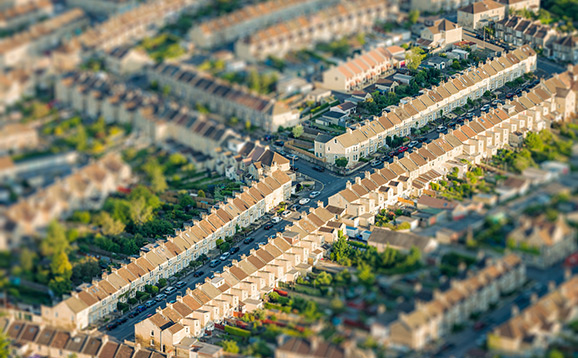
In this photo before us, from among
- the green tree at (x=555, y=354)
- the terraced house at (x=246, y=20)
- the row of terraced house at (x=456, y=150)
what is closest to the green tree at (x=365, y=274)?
the row of terraced house at (x=456, y=150)

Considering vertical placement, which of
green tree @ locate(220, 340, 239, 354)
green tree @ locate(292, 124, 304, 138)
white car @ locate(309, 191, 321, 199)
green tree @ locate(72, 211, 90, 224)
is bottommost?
green tree @ locate(72, 211, 90, 224)

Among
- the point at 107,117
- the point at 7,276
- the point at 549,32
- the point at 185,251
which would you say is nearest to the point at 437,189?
the point at 185,251

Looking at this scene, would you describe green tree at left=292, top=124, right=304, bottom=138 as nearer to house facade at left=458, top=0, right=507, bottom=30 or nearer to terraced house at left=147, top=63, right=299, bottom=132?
terraced house at left=147, top=63, right=299, bottom=132

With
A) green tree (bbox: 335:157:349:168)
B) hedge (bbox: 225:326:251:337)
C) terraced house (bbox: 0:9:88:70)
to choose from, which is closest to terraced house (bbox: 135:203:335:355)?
hedge (bbox: 225:326:251:337)

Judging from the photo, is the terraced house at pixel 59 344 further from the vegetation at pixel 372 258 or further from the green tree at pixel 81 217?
the green tree at pixel 81 217

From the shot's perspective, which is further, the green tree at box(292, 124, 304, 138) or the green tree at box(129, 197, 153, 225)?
the green tree at box(292, 124, 304, 138)

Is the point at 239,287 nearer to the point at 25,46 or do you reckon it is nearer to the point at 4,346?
the point at 4,346
